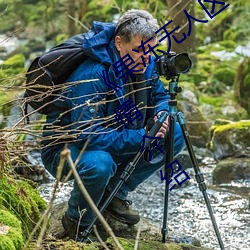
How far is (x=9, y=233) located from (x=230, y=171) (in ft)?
12.9

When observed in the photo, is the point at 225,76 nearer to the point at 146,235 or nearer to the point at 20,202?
the point at 146,235

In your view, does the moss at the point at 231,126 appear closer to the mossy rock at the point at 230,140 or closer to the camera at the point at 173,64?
the mossy rock at the point at 230,140

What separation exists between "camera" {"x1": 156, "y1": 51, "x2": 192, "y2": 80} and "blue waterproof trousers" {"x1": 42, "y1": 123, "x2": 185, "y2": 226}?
475mm

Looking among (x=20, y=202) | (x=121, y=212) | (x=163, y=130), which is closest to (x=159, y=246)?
(x=121, y=212)

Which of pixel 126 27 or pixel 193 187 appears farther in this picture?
pixel 193 187

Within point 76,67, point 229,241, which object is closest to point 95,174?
point 76,67

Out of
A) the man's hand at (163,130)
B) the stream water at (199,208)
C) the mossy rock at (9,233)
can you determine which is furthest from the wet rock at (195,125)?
the mossy rock at (9,233)

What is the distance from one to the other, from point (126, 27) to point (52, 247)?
4.12ft

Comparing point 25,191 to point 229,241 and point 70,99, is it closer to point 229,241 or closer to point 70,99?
point 70,99

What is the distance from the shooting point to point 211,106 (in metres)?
9.00

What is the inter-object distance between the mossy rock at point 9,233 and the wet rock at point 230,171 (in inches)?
144

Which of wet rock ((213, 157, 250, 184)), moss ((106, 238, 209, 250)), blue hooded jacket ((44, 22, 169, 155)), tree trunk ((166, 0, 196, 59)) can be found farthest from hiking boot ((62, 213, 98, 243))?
tree trunk ((166, 0, 196, 59))

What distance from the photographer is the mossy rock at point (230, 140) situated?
6594mm

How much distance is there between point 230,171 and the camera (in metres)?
6.02
